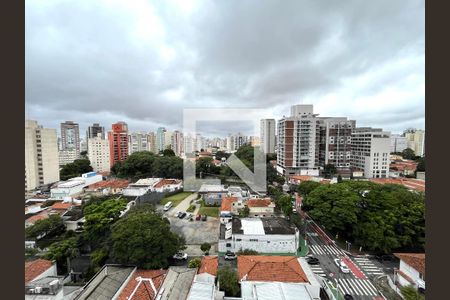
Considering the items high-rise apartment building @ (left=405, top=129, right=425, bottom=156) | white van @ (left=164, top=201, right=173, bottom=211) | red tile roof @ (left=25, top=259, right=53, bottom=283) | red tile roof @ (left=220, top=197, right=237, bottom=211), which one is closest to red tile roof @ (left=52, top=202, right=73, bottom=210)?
white van @ (left=164, top=201, right=173, bottom=211)

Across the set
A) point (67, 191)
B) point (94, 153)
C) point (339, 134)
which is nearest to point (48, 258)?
point (67, 191)

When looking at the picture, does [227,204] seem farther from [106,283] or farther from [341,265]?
[106,283]

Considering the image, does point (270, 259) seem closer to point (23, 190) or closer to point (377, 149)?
point (23, 190)

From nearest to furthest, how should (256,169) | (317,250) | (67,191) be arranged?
(317,250)
(67,191)
(256,169)

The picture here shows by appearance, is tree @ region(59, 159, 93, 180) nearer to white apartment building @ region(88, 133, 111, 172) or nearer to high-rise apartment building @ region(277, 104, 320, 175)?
white apartment building @ region(88, 133, 111, 172)

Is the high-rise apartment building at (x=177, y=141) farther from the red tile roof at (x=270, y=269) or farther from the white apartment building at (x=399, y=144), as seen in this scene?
Result: the white apartment building at (x=399, y=144)

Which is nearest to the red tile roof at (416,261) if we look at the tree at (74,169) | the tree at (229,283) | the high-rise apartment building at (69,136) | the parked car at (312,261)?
the parked car at (312,261)
